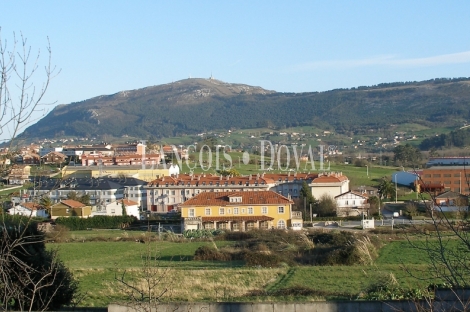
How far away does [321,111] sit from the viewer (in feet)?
535

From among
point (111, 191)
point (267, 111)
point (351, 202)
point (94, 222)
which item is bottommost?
point (351, 202)

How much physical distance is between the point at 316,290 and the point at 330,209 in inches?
954

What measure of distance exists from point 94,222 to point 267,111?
5712 inches

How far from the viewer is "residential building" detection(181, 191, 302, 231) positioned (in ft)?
100

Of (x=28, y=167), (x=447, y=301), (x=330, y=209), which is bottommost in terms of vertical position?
(x=330, y=209)

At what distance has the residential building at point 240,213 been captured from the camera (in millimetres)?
30547

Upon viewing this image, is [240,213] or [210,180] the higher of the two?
[210,180]

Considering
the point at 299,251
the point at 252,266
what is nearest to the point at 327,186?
the point at 299,251

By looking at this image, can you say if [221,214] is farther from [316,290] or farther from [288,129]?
[288,129]

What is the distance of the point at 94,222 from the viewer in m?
32.5

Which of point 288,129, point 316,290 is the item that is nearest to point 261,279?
point 316,290

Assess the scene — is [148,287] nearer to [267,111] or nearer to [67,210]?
[67,210]

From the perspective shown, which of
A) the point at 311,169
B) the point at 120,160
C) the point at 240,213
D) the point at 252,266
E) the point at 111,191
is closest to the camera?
the point at 252,266

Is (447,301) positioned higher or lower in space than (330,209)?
higher
